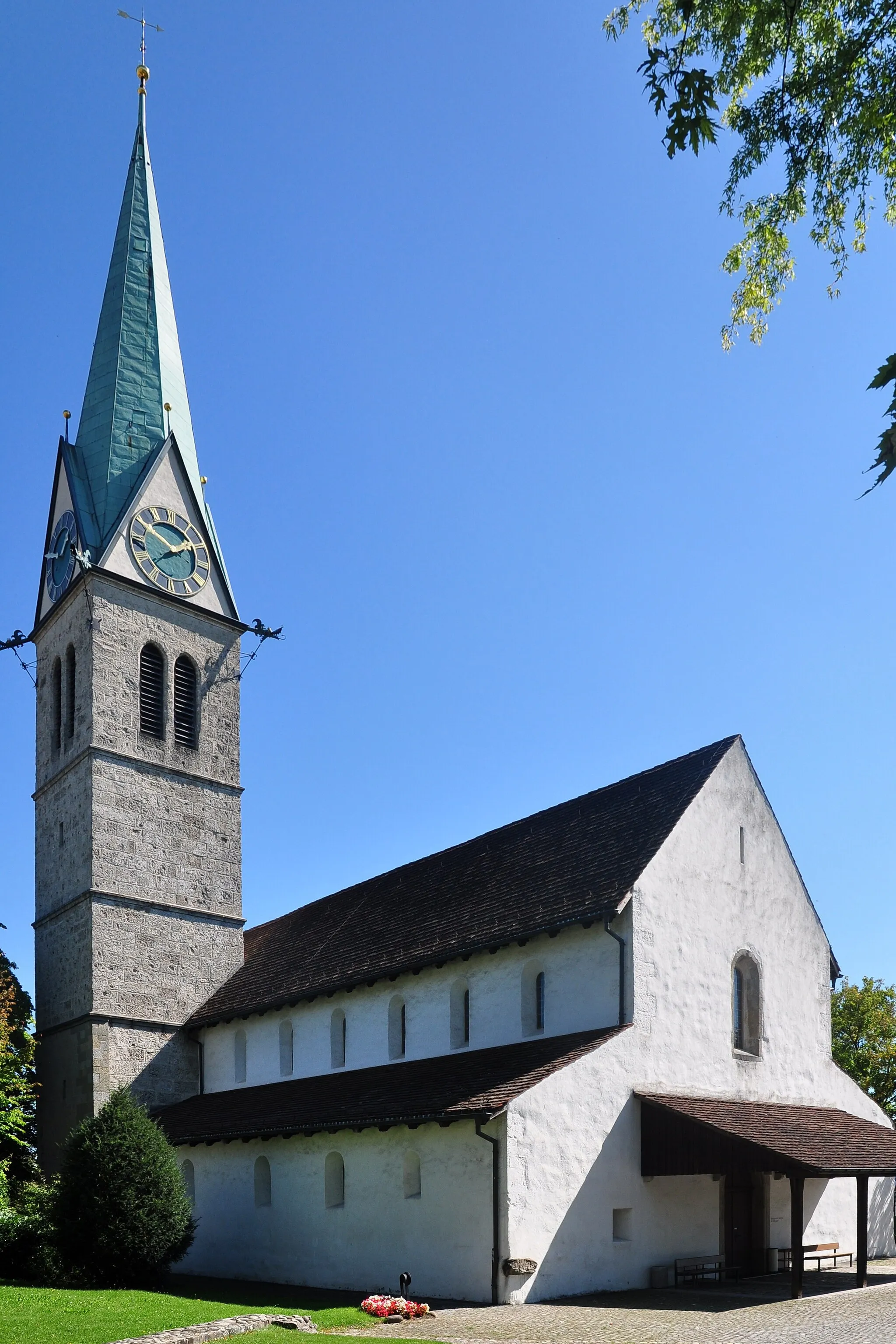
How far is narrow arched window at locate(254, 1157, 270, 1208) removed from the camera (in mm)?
28531

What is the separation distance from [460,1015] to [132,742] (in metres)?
14.6

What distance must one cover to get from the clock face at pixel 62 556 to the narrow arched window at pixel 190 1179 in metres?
17.7

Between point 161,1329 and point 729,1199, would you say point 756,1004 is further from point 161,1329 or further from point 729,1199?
point 161,1329

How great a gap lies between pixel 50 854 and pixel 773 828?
849 inches

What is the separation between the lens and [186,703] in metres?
39.6

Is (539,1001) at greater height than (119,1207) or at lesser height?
greater

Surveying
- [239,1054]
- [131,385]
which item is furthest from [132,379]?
[239,1054]

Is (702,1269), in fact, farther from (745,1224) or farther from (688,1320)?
(688,1320)

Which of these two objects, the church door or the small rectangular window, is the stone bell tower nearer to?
the small rectangular window

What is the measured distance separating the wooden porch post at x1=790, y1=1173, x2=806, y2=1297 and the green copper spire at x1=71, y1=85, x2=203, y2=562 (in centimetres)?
2714

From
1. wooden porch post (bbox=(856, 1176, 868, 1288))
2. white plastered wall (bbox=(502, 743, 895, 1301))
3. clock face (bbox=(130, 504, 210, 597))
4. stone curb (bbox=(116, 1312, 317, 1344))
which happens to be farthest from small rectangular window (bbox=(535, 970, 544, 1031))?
clock face (bbox=(130, 504, 210, 597))

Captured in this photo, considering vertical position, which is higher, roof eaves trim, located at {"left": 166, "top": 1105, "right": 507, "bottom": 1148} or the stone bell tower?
the stone bell tower

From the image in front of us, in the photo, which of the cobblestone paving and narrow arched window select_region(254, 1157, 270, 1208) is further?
narrow arched window select_region(254, 1157, 270, 1208)

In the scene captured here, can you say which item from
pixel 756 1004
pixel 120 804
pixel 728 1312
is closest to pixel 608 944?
pixel 756 1004
